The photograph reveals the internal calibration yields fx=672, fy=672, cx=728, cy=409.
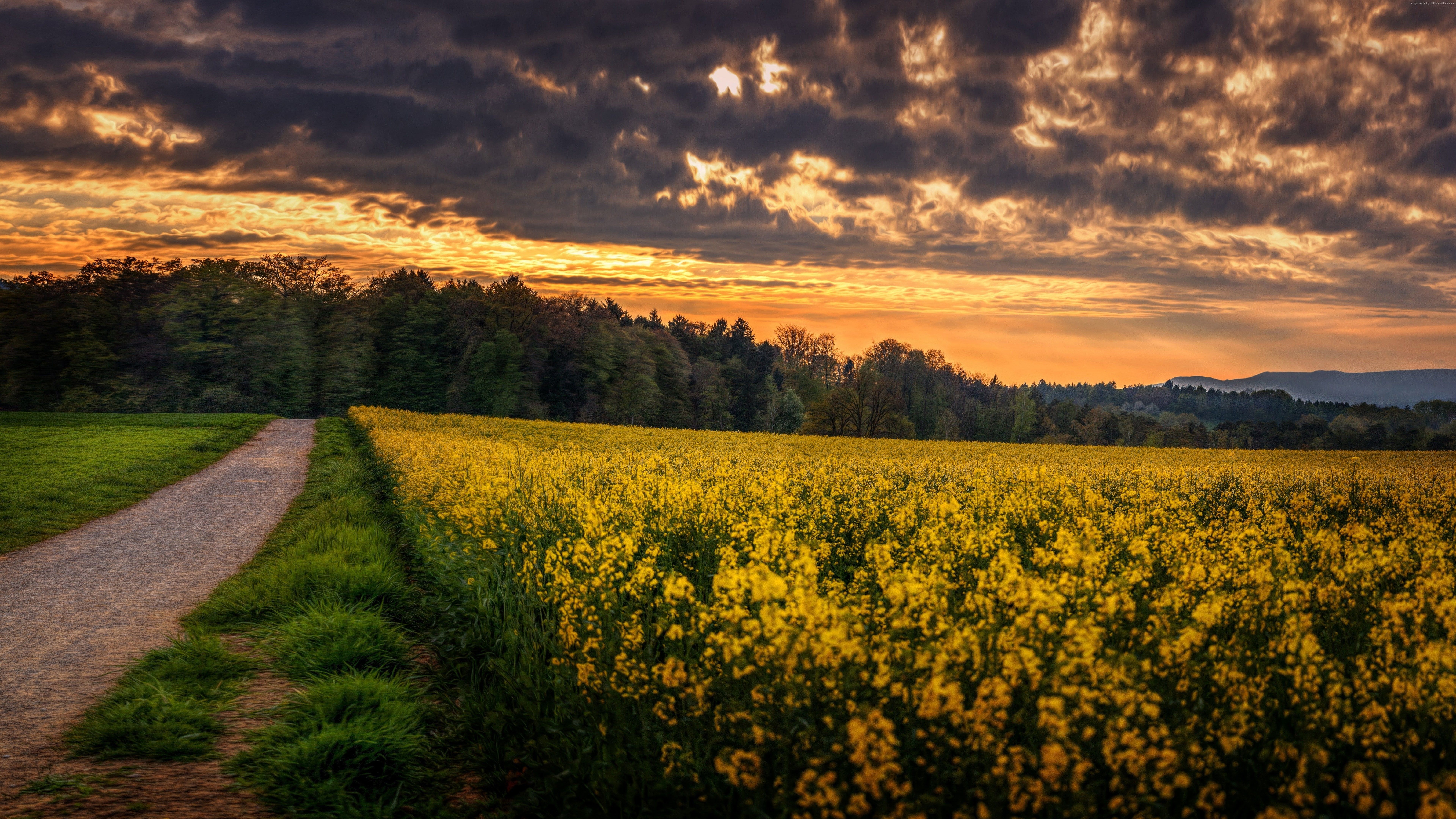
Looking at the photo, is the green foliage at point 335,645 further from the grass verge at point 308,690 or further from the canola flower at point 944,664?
the canola flower at point 944,664

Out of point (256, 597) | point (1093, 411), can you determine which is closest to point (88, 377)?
point (256, 597)

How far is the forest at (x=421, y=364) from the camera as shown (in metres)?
54.7

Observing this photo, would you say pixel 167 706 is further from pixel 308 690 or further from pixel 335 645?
pixel 335 645

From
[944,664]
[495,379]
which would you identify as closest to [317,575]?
[944,664]

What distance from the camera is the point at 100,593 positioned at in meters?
7.91

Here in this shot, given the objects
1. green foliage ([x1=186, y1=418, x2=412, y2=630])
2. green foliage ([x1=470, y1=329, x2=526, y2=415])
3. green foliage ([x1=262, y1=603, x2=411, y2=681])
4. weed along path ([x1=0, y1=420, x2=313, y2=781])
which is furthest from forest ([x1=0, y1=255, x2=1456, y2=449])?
green foliage ([x1=262, y1=603, x2=411, y2=681])

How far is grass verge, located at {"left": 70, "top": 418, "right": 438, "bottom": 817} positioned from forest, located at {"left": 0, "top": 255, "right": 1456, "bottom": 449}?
63.2m

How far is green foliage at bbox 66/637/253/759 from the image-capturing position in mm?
4473

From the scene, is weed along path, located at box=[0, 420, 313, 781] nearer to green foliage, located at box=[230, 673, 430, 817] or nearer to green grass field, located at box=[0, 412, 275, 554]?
green grass field, located at box=[0, 412, 275, 554]

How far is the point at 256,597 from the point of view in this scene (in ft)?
24.0

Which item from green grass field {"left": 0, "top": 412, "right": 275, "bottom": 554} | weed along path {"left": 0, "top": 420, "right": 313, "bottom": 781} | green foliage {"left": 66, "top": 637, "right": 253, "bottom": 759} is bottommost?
green grass field {"left": 0, "top": 412, "right": 275, "bottom": 554}

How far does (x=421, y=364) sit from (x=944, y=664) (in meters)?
75.8

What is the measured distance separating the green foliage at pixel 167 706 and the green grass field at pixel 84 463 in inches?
273

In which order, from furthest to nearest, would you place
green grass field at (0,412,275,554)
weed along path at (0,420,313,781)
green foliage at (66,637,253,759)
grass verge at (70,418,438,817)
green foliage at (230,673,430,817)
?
green grass field at (0,412,275,554) < weed along path at (0,420,313,781) < green foliage at (66,637,253,759) < grass verge at (70,418,438,817) < green foliage at (230,673,430,817)
